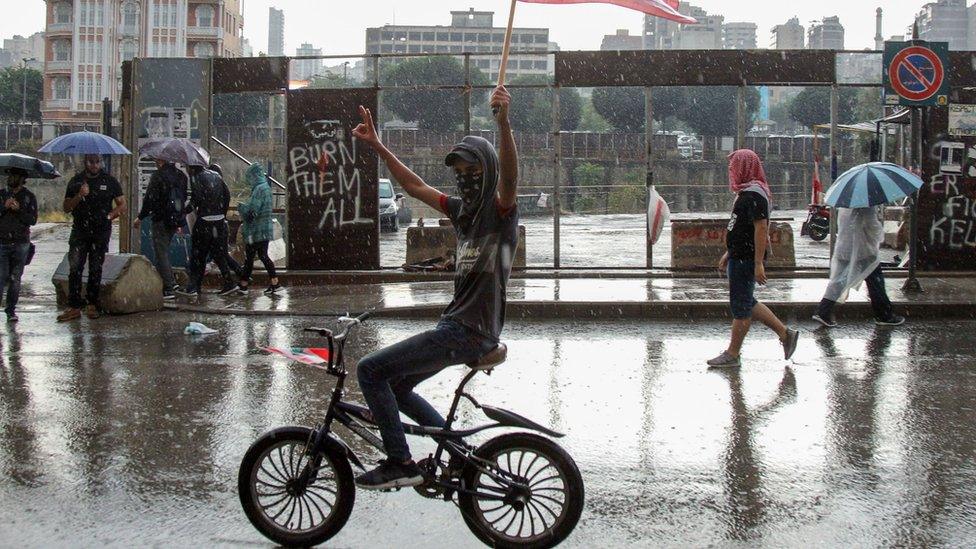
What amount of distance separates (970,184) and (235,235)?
10.2 m

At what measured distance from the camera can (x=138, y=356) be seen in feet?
32.1

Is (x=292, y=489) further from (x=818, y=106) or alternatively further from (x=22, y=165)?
(x=818, y=106)

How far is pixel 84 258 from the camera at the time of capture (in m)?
11.9

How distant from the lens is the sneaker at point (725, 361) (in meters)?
9.06

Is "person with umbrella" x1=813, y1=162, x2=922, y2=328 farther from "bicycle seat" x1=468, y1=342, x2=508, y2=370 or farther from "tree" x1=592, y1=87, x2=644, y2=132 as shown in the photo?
"tree" x1=592, y1=87, x2=644, y2=132

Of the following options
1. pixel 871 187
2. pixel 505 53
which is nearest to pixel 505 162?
pixel 505 53

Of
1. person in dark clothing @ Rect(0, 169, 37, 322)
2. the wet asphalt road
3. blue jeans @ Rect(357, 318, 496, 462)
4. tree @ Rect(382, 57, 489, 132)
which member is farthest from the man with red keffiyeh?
tree @ Rect(382, 57, 489, 132)

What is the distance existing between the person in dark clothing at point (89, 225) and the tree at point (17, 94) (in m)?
91.5

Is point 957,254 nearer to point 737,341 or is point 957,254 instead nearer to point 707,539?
point 737,341

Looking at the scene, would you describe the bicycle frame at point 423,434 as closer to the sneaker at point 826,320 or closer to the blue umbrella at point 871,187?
the blue umbrella at point 871,187

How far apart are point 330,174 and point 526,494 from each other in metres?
11.6

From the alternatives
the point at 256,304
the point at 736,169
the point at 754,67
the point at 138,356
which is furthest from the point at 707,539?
the point at 754,67

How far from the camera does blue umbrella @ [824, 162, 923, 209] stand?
35.4ft

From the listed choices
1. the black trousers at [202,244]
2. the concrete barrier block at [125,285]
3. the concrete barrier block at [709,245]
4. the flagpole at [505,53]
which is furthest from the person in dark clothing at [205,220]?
the flagpole at [505,53]
